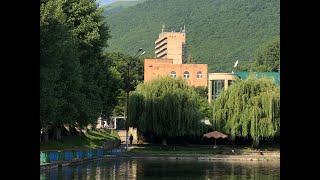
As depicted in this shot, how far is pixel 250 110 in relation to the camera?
50.0 m

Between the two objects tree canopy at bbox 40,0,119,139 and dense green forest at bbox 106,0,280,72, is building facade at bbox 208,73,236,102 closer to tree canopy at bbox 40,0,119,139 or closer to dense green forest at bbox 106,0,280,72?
tree canopy at bbox 40,0,119,139

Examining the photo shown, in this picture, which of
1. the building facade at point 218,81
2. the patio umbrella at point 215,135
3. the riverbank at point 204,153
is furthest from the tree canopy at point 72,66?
the building facade at point 218,81

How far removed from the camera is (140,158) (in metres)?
42.2

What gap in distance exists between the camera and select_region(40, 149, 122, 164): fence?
2934cm

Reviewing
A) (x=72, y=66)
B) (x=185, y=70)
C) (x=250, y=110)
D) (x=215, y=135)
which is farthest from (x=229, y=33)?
(x=72, y=66)

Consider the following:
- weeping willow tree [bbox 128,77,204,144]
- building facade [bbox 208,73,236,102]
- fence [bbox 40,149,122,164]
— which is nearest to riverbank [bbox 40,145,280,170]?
fence [bbox 40,149,122,164]

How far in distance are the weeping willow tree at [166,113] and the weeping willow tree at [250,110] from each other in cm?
241

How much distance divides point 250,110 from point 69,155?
20.7m

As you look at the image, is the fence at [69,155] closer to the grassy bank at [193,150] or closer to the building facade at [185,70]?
the grassy bank at [193,150]

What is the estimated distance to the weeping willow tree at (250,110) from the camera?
4928 cm

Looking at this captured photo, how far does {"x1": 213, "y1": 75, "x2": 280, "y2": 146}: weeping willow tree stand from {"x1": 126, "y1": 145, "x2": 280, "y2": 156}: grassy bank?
129 centimetres
